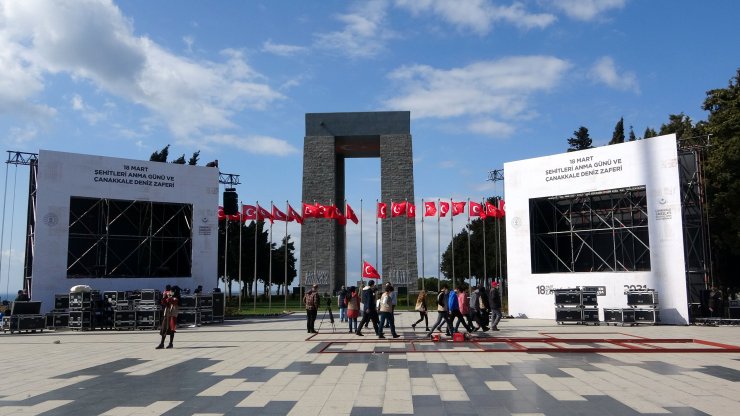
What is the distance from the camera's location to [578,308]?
23.3 metres

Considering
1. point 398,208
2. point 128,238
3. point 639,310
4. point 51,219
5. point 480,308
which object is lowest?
point 639,310

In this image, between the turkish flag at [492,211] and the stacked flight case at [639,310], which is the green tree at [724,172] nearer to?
the stacked flight case at [639,310]

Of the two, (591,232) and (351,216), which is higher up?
(351,216)

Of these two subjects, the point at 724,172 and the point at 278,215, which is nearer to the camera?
the point at 724,172

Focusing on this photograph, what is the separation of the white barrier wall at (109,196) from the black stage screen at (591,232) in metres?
15.0

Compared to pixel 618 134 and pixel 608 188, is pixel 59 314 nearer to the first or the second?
pixel 608 188

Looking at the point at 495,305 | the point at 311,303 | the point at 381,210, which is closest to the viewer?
the point at 311,303

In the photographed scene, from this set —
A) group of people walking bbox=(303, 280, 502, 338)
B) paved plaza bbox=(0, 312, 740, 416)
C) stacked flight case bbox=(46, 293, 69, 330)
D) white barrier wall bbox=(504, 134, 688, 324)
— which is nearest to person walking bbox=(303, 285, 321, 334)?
group of people walking bbox=(303, 280, 502, 338)

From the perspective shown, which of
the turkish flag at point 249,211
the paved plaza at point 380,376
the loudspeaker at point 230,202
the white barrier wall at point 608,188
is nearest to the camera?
the paved plaza at point 380,376

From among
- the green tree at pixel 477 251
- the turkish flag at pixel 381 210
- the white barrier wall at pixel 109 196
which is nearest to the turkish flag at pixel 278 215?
the turkish flag at pixel 381 210

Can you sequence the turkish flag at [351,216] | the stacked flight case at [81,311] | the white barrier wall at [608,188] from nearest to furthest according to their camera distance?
the white barrier wall at [608,188] → the stacked flight case at [81,311] → the turkish flag at [351,216]

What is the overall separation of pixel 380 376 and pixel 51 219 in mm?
18941

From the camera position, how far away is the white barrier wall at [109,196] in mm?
23344

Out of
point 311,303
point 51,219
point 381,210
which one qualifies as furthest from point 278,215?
point 311,303
